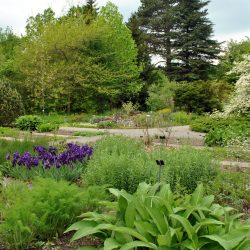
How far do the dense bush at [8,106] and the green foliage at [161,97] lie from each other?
33.7ft

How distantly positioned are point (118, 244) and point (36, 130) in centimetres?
1514

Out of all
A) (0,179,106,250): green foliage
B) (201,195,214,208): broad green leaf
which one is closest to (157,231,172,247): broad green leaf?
(201,195,214,208): broad green leaf

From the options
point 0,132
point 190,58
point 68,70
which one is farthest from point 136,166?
point 190,58

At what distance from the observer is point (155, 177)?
4941mm

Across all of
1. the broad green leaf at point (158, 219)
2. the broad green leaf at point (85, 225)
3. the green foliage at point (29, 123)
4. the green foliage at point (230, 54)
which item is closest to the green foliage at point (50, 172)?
the broad green leaf at point (85, 225)

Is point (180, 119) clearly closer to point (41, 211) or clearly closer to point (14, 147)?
point (14, 147)

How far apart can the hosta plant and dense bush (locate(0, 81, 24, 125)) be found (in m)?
17.1

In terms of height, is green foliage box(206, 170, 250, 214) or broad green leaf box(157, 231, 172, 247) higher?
broad green leaf box(157, 231, 172, 247)

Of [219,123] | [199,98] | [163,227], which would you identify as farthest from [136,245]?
[199,98]

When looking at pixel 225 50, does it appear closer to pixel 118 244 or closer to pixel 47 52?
pixel 47 52

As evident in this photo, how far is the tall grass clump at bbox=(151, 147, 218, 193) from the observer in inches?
212

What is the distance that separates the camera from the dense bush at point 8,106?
1952 cm

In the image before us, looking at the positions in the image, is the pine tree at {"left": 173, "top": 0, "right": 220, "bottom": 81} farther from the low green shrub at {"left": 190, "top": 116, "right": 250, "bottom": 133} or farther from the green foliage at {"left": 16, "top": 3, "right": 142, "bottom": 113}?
the low green shrub at {"left": 190, "top": 116, "right": 250, "bottom": 133}

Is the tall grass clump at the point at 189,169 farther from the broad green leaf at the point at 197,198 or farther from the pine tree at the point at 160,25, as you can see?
the pine tree at the point at 160,25
